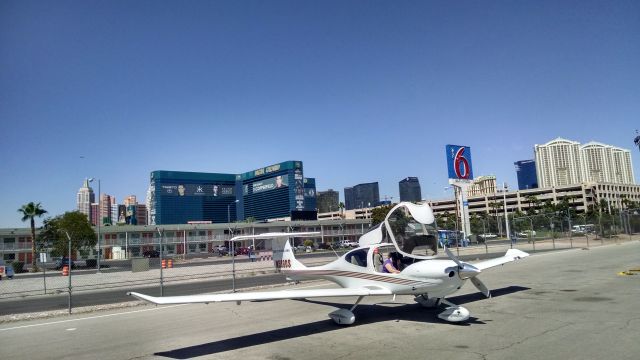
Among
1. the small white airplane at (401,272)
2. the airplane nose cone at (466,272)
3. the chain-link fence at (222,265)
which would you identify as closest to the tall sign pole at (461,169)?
the chain-link fence at (222,265)

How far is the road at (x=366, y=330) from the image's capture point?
8.60m

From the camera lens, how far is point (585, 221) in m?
50.7

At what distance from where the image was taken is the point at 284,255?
1647cm

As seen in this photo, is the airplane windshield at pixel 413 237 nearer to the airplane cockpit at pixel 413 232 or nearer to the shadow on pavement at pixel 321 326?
the airplane cockpit at pixel 413 232

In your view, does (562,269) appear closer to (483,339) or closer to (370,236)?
(370,236)

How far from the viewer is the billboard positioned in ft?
224

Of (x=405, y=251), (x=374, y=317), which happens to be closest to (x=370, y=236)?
(x=405, y=251)

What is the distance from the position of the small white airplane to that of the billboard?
5621 cm

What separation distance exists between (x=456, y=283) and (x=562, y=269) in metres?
15.9

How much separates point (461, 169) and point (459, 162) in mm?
1325

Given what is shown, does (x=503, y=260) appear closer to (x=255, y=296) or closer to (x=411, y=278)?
(x=411, y=278)

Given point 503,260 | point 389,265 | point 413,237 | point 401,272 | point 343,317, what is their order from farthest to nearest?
1. point 503,260
2. point 413,237
3. point 389,265
4. point 401,272
5. point 343,317

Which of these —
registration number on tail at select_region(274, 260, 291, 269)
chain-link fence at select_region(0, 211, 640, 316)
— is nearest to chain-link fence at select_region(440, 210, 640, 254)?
chain-link fence at select_region(0, 211, 640, 316)

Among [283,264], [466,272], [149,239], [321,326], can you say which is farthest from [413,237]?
[149,239]
